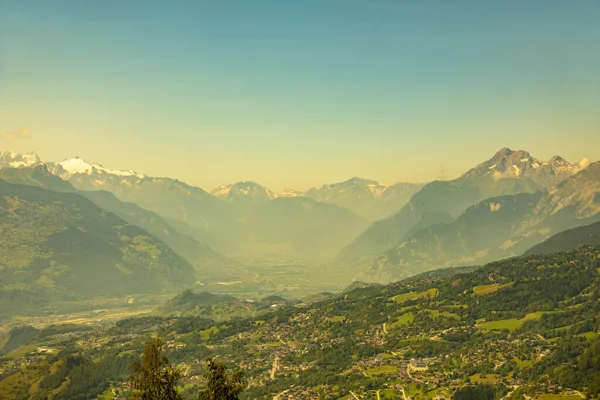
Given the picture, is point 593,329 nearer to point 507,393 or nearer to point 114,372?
point 507,393

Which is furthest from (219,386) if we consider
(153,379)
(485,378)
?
(485,378)

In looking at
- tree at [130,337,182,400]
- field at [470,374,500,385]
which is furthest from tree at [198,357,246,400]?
field at [470,374,500,385]

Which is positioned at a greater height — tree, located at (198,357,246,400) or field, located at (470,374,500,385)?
tree, located at (198,357,246,400)

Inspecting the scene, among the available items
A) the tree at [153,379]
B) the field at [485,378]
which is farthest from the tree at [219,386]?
Answer: the field at [485,378]

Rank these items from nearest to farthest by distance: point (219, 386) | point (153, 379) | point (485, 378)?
point (153, 379)
point (219, 386)
point (485, 378)

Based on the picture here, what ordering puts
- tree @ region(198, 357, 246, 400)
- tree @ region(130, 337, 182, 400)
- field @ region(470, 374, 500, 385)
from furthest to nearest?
field @ region(470, 374, 500, 385), tree @ region(198, 357, 246, 400), tree @ region(130, 337, 182, 400)

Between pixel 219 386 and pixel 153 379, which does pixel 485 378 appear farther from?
pixel 153 379

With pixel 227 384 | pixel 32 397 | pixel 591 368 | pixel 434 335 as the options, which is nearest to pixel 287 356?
pixel 434 335

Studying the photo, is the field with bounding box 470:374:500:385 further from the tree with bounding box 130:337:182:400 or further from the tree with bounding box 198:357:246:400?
the tree with bounding box 130:337:182:400
